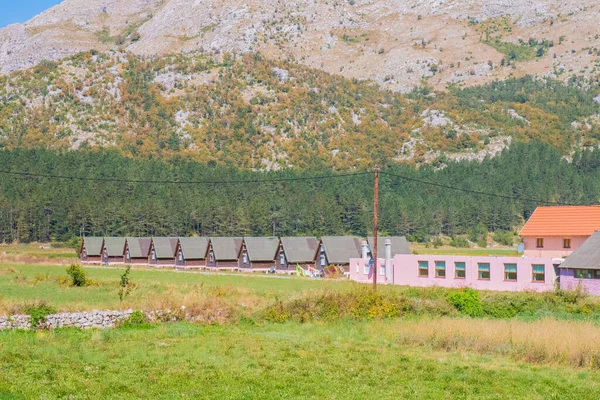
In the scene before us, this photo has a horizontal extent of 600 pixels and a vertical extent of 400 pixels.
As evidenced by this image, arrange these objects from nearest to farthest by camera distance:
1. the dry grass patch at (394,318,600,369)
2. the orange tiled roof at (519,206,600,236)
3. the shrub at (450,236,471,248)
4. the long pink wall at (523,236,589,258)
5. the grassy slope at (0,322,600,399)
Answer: the grassy slope at (0,322,600,399) → the dry grass patch at (394,318,600,369) → the orange tiled roof at (519,206,600,236) → the long pink wall at (523,236,589,258) → the shrub at (450,236,471,248)

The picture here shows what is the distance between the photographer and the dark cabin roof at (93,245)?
336 ft

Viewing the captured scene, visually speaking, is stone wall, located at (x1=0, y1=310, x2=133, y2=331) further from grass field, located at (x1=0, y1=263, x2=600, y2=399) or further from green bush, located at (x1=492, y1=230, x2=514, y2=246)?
green bush, located at (x1=492, y1=230, x2=514, y2=246)

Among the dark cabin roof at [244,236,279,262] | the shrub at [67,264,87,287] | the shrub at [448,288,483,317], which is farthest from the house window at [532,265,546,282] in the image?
the dark cabin roof at [244,236,279,262]

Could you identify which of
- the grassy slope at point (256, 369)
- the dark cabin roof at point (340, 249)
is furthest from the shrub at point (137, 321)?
the dark cabin roof at point (340, 249)

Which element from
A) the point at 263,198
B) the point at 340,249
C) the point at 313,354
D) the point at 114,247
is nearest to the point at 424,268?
the point at 340,249

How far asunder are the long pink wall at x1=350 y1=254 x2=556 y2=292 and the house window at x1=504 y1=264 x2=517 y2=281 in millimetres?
263

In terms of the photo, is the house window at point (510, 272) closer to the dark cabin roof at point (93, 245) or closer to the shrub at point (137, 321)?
the shrub at point (137, 321)

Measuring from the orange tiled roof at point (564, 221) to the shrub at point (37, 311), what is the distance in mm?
45319

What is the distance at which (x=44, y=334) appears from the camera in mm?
26812

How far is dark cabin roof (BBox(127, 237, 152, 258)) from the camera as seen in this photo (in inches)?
3967

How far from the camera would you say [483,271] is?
190 feet

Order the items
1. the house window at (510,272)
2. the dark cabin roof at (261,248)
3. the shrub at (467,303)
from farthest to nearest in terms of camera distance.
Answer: the dark cabin roof at (261,248) < the house window at (510,272) < the shrub at (467,303)

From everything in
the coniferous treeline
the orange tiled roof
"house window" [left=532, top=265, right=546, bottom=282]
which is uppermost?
the coniferous treeline

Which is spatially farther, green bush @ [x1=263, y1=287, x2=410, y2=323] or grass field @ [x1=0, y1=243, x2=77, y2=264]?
grass field @ [x1=0, y1=243, x2=77, y2=264]
